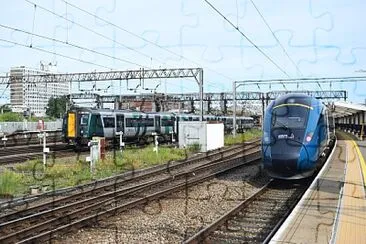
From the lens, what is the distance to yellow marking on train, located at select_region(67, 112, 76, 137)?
28.8 meters

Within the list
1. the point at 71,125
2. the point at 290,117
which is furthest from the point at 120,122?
the point at 290,117

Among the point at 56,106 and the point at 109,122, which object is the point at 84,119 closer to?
the point at 109,122

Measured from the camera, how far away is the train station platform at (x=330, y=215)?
22.6ft

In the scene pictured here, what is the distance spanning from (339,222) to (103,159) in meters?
14.1

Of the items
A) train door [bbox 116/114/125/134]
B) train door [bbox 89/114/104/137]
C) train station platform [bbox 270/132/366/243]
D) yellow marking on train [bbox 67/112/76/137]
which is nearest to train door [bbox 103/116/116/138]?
train door [bbox 89/114/104/137]

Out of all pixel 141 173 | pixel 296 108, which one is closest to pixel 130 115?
pixel 141 173

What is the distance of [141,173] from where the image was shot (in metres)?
17.8

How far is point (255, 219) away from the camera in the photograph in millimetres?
9492

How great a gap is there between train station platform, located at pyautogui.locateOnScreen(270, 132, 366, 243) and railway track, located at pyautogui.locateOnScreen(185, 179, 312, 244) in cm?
45

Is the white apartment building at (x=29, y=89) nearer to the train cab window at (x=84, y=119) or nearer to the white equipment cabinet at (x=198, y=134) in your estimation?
the train cab window at (x=84, y=119)

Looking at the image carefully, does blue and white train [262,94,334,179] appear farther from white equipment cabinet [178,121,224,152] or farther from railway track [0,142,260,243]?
white equipment cabinet [178,121,224,152]

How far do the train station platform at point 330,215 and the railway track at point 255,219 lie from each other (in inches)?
17.6

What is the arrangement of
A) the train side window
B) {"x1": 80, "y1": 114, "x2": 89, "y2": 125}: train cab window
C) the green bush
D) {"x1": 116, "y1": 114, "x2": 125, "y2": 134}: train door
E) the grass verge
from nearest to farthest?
the green bush, the grass verge, {"x1": 80, "y1": 114, "x2": 89, "y2": 125}: train cab window, {"x1": 116, "y1": 114, "x2": 125, "y2": 134}: train door, the train side window

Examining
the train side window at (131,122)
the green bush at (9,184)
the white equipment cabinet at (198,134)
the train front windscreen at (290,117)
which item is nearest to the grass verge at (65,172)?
the green bush at (9,184)
